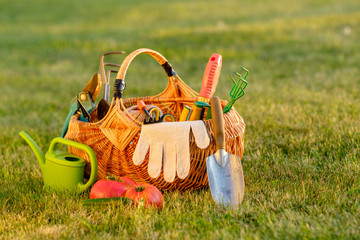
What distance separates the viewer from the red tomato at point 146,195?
2357 millimetres

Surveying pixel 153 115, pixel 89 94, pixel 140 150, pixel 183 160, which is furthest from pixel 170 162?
pixel 89 94

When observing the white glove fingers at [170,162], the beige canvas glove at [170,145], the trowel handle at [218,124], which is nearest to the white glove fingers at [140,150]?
the beige canvas glove at [170,145]

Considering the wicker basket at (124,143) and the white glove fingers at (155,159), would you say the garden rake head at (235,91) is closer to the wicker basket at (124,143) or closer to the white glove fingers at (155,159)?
the wicker basket at (124,143)

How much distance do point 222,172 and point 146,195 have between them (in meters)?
0.42

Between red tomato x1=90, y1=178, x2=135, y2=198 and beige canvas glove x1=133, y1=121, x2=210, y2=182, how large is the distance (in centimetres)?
15

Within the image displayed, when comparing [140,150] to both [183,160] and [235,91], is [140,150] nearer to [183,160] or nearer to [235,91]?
[183,160]

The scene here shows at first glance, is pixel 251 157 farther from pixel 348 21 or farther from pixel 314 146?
pixel 348 21

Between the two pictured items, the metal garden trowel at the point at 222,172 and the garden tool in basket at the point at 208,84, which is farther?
the garden tool in basket at the point at 208,84

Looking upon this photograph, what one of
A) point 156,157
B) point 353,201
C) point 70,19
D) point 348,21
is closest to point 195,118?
point 156,157

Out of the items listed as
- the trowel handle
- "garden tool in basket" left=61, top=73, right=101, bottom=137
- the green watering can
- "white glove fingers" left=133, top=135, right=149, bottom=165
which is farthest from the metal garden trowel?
"garden tool in basket" left=61, top=73, right=101, bottom=137

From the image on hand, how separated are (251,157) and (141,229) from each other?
127cm

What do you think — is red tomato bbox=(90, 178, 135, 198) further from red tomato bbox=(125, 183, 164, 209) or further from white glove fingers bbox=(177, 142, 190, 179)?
white glove fingers bbox=(177, 142, 190, 179)

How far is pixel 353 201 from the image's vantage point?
2.40m

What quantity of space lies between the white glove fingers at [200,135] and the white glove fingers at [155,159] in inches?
7.8
